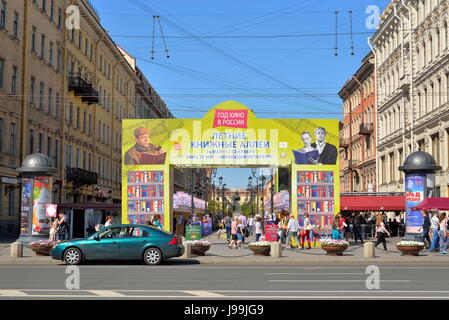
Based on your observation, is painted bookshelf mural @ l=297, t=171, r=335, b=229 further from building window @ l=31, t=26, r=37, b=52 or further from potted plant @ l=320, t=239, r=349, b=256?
building window @ l=31, t=26, r=37, b=52

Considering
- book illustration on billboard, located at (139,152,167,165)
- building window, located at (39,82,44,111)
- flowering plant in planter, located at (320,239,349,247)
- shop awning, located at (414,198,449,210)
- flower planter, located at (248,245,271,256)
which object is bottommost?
flower planter, located at (248,245,271,256)

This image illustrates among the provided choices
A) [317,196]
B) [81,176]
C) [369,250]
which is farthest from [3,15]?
[369,250]

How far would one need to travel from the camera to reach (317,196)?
30.3 meters

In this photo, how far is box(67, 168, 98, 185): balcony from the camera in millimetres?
50419

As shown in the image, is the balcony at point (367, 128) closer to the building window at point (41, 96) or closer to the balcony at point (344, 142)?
the balcony at point (344, 142)

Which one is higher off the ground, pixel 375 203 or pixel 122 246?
pixel 375 203

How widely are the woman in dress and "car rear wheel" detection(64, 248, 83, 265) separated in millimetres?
13339

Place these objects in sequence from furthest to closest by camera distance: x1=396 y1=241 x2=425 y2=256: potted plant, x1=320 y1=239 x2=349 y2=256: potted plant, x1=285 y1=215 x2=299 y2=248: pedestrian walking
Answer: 1. x1=285 y1=215 x2=299 y2=248: pedestrian walking
2. x1=320 y1=239 x2=349 y2=256: potted plant
3. x1=396 y1=241 x2=425 y2=256: potted plant

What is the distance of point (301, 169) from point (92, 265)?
13.2 meters

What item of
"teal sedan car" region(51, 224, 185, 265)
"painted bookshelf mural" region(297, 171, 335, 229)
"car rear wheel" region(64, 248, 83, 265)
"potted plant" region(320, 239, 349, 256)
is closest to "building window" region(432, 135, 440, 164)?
"painted bookshelf mural" region(297, 171, 335, 229)

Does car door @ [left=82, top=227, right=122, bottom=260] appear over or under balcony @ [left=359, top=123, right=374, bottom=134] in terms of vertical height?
under

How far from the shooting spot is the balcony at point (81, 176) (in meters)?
50.4

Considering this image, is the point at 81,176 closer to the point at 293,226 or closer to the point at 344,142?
the point at 293,226

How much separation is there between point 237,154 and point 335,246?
7.98m
